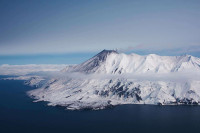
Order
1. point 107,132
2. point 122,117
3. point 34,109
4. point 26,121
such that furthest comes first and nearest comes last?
point 34,109 < point 122,117 < point 26,121 < point 107,132

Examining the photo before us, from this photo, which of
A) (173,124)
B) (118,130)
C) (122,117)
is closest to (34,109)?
(122,117)

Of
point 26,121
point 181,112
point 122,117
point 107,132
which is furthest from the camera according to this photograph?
point 181,112

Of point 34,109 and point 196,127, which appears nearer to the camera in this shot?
point 196,127

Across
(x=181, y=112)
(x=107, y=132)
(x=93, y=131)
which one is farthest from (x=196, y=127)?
(x=93, y=131)

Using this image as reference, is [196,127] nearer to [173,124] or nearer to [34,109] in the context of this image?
[173,124]

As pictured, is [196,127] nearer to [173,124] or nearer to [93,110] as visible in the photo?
[173,124]

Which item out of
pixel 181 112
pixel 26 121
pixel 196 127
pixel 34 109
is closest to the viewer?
pixel 196 127
